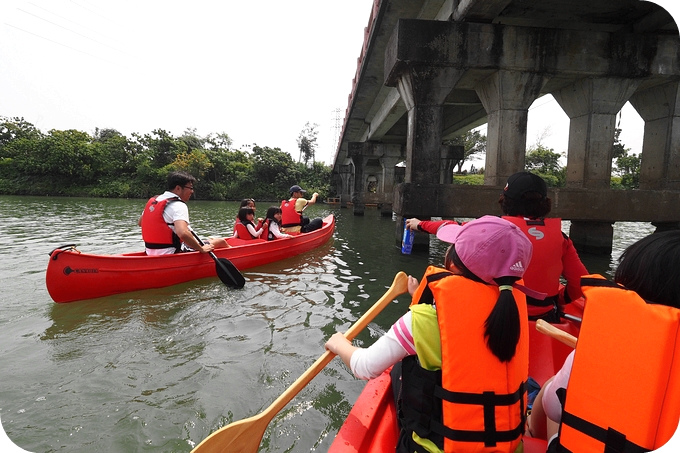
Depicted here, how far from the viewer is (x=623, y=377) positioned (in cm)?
114

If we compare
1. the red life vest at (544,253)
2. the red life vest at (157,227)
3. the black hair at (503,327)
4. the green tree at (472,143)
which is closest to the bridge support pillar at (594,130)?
the red life vest at (544,253)

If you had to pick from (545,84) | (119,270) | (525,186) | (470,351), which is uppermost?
(545,84)

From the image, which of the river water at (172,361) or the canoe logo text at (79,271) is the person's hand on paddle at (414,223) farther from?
the canoe logo text at (79,271)

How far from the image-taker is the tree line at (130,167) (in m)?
37.5

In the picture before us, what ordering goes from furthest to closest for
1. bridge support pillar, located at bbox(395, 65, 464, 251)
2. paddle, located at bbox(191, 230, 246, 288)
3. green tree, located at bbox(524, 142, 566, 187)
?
green tree, located at bbox(524, 142, 566, 187), bridge support pillar, located at bbox(395, 65, 464, 251), paddle, located at bbox(191, 230, 246, 288)

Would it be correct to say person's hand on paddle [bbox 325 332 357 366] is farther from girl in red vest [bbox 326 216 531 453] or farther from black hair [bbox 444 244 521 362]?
black hair [bbox 444 244 521 362]

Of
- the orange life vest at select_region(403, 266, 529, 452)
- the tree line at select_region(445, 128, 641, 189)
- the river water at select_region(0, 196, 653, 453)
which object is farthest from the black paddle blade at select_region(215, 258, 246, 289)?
the tree line at select_region(445, 128, 641, 189)

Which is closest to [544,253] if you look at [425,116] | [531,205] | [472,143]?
[531,205]

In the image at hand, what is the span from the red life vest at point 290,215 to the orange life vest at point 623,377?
8.70 metres

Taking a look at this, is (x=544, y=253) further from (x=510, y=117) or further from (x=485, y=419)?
(x=510, y=117)

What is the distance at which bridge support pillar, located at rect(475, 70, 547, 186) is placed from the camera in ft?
25.2

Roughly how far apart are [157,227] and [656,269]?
19.3ft

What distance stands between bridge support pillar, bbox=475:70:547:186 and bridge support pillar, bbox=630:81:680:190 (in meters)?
3.75

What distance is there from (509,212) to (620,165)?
48.5 m
